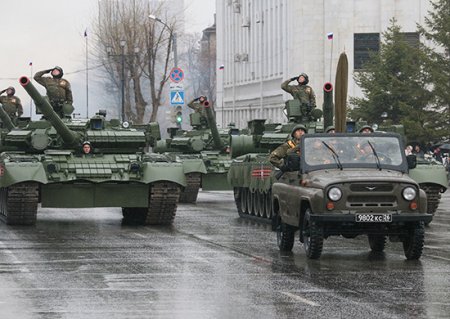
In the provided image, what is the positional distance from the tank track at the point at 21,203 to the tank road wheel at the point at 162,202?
83.5 inches

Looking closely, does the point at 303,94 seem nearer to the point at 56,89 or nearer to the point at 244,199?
the point at 244,199

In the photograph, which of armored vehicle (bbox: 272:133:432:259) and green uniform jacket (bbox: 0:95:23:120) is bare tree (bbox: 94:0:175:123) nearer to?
green uniform jacket (bbox: 0:95:23:120)

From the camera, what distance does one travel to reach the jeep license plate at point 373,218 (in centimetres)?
1756

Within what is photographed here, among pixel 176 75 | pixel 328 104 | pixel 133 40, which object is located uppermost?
pixel 133 40

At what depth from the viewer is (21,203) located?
25516 mm

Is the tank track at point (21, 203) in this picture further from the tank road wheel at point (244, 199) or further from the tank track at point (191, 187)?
the tank track at point (191, 187)

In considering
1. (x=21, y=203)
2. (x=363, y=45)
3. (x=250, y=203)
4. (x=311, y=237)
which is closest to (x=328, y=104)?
(x=250, y=203)

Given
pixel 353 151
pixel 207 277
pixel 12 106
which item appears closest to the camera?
pixel 207 277

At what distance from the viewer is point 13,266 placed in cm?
1742

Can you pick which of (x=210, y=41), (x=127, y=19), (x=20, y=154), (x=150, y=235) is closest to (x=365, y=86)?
(x=127, y=19)

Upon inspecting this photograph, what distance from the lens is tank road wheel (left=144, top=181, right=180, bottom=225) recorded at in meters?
26.0

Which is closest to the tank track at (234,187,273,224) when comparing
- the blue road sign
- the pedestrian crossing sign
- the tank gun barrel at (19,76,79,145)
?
the tank gun barrel at (19,76,79,145)

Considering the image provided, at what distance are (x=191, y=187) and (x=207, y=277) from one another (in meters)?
20.9

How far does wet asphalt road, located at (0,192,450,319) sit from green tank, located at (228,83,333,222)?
3232 mm
